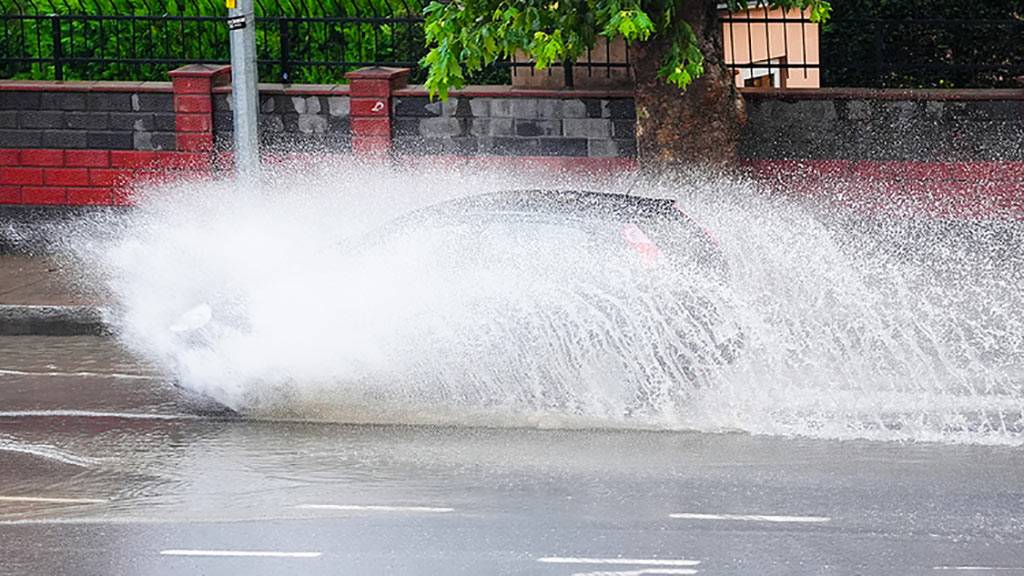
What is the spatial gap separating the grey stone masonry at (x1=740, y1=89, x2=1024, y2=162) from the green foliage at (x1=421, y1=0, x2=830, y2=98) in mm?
Result: 2005

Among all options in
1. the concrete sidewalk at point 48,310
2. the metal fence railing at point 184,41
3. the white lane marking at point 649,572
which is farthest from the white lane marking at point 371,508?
the metal fence railing at point 184,41

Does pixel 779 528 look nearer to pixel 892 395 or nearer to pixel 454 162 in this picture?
pixel 892 395

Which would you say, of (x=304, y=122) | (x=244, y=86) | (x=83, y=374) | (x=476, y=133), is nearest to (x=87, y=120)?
(x=304, y=122)

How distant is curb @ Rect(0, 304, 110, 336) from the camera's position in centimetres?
1367

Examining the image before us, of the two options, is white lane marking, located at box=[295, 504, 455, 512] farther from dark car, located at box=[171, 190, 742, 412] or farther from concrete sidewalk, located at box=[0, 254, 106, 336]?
concrete sidewalk, located at box=[0, 254, 106, 336]

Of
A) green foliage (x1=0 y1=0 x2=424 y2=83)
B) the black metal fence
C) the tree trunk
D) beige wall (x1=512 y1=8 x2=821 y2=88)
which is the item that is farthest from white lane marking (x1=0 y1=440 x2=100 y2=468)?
green foliage (x1=0 y1=0 x2=424 y2=83)

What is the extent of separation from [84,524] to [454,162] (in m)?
8.00

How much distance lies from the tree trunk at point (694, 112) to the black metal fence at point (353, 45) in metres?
1.53

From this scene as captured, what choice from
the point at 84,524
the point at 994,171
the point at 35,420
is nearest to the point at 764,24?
the point at 994,171

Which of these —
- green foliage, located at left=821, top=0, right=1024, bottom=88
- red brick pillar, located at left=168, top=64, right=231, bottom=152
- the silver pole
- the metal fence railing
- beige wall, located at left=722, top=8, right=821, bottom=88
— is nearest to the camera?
the silver pole

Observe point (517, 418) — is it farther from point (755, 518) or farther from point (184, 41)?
point (184, 41)

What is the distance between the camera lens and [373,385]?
34.5 feet

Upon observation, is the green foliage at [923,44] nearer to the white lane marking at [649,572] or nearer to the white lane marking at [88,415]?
the white lane marking at [88,415]

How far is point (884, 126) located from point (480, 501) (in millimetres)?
7868
